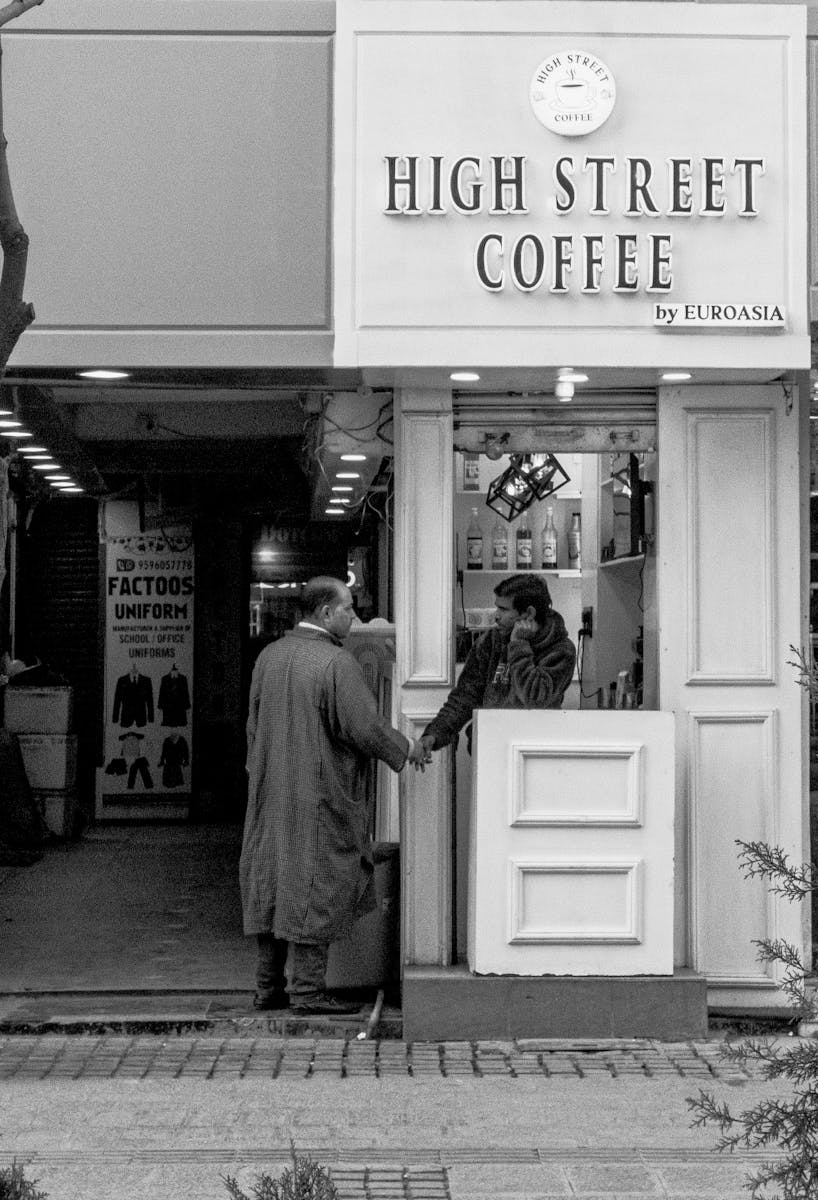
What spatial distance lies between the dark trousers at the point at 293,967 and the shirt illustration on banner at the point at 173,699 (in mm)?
6411

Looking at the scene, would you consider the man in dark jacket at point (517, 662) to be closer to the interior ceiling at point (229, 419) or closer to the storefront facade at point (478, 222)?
the storefront facade at point (478, 222)

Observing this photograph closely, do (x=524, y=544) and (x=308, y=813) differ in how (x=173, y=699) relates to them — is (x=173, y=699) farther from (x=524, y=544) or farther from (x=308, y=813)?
(x=308, y=813)

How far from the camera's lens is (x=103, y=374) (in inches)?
269

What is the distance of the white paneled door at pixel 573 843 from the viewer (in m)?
6.59

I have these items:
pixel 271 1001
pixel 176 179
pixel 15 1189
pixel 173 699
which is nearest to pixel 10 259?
pixel 15 1189

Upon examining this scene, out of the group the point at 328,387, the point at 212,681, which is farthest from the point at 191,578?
the point at 328,387

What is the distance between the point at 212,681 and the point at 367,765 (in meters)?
6.65

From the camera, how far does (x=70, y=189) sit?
6.64m

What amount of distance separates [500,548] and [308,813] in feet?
11.8

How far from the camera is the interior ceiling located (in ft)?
22.6

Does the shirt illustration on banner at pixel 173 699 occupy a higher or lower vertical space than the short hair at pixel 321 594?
lower

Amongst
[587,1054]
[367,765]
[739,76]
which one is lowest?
[587,1054]

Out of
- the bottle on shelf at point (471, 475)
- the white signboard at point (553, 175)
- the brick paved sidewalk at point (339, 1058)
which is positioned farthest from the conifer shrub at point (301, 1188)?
the bottle on shelf at point (471, 475)

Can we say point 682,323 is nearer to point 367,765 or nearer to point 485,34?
point 485,34
